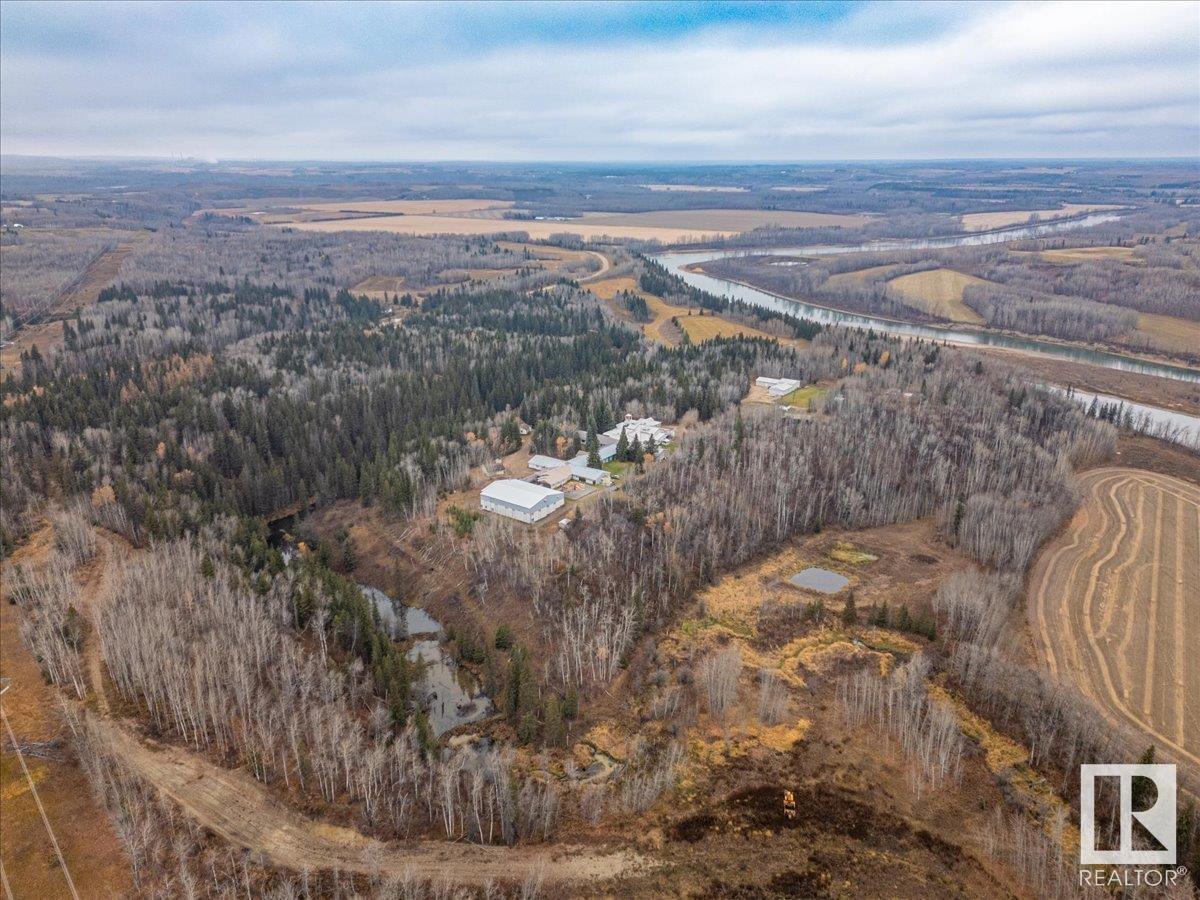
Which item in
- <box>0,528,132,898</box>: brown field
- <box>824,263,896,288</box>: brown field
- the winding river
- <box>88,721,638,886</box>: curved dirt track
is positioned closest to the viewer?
<box>0,528,132,898</box>: brown field

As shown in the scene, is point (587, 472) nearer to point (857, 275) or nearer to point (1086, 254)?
point (857, 275)

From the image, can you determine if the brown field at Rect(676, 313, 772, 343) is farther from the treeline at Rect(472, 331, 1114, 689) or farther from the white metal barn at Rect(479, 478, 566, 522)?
the white metal barn at Rect(479, 478, 566, 522)

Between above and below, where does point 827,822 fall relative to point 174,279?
below

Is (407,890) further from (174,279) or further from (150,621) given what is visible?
(174,279)

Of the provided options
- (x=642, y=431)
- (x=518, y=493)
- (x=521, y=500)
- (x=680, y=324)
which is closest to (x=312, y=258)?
(x=680, y=324)

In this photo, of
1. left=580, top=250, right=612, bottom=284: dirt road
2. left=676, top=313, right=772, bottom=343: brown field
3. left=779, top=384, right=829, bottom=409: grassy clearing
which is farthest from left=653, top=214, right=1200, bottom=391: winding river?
left=779, top=384, right=829, bottom=409: grassy clearing

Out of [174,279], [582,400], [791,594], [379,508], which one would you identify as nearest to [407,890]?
[791,594]
